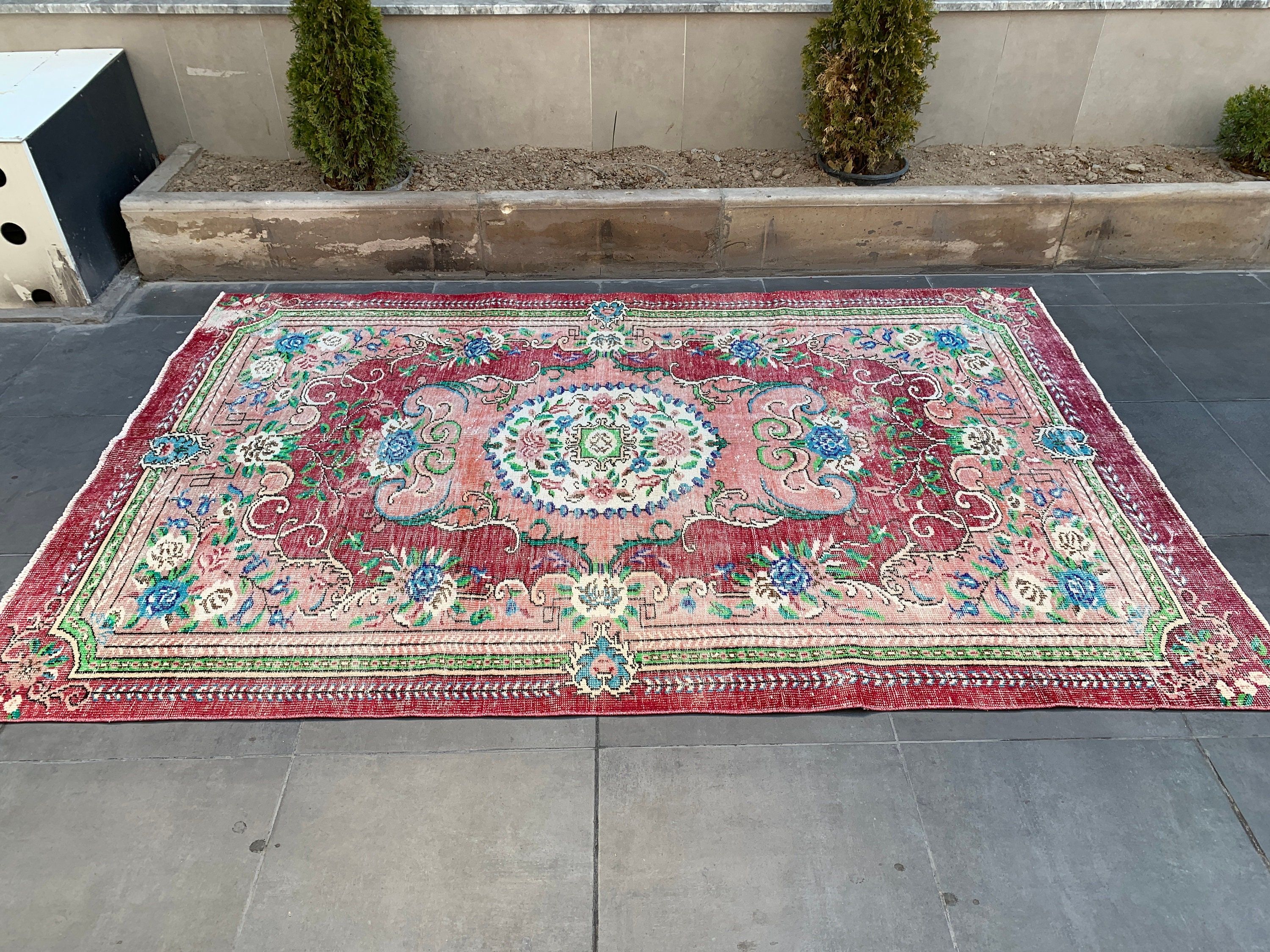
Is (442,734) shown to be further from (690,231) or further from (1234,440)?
(1234,440)

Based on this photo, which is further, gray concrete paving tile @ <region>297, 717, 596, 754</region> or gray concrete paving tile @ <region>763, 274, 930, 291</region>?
gray concrete paving tile @ <region>763, 274, 930, 291</region>

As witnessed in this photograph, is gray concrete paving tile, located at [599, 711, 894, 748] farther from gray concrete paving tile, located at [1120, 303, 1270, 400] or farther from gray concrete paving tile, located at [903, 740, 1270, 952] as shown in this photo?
gray concrete paving tile, located at [1120, 303, 1270, 400]

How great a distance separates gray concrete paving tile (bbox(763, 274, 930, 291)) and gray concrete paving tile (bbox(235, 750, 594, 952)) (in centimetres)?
284

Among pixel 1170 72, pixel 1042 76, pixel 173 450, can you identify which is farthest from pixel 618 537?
pixel 1170 72

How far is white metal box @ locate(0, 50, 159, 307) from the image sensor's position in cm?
374

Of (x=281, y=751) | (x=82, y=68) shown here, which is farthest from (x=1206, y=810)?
(x=82, y=68)

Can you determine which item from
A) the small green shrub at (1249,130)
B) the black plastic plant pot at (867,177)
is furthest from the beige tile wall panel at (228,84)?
the small green shrub at (1249,130)

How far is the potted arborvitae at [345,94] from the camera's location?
4.04 meters

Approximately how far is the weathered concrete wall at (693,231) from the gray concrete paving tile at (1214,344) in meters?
0.43

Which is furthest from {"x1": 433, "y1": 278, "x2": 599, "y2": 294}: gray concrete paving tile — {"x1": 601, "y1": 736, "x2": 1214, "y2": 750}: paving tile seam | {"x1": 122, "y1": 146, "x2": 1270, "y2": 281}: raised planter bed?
{"x1": 601, "y1": 736, "x2": 1214, "y2": 750}: paving tile seam

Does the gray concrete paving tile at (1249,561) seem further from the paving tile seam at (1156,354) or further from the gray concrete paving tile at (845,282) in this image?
the gray concrete paving tile at (845,282)

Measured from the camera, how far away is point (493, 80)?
474 cm

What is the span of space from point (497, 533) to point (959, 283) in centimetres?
286

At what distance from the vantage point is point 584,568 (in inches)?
113
